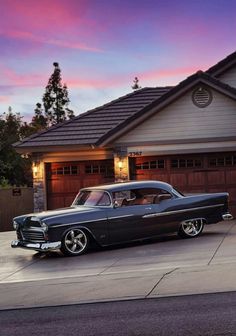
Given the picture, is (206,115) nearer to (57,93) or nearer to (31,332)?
(31,332)

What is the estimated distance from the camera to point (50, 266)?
38.9 ft

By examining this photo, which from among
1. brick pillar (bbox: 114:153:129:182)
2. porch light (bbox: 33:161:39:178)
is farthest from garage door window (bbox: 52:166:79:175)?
brick pillar (bbox: 114:153:129:182)

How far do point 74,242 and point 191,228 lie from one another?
3240 mm

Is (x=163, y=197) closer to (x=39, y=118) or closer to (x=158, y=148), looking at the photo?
(x=158, y=148)

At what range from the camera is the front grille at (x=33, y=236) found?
12.8 meters

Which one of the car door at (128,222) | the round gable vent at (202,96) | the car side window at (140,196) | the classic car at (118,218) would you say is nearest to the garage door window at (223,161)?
the round gable vent at (202,96)

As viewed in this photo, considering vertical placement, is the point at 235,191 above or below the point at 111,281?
above

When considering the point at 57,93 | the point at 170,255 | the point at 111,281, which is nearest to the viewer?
the point at 111,281

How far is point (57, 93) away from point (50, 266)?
3691 centimetres

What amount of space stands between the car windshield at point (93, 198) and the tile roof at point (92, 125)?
16.8 feet

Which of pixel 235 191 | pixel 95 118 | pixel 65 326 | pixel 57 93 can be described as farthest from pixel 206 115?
pixel 57 93

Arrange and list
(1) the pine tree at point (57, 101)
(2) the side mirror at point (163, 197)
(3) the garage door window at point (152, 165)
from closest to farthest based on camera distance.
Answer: (2) the side mirror at point (163, 197)
(3) the garage door window at point (152, 165)
(1) the pine tree at point (57, 101)

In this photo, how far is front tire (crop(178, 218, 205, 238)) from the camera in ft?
47.2

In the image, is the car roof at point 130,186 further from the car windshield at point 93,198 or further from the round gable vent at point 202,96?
the round gable vent at point 202,96
